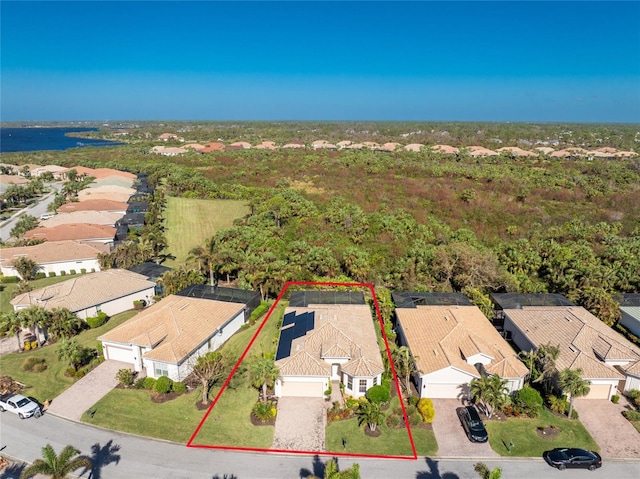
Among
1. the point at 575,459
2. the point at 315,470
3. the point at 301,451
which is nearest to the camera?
the point at 315,470

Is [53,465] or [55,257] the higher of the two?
[55,257]

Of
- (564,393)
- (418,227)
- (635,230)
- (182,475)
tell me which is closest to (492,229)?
(418,227)

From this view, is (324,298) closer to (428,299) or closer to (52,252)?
(428,299)

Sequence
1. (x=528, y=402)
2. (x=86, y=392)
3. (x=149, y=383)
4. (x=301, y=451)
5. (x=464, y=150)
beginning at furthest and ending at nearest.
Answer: (x=464, y=150) → (x=149, y=383) → (x=86, y=392) → (x=528, y=402) → (x=301, y=451)

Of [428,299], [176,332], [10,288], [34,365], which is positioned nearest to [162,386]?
[176,332]

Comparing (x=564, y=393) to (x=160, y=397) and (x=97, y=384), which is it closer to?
(x=160, y=397)

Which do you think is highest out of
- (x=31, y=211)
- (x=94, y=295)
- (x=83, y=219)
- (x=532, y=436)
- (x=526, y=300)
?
(x=83, y=219)

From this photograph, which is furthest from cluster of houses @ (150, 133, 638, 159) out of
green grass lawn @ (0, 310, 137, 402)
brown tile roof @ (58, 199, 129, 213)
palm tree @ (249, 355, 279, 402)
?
palm tree @ (249, 355, 279, 402)
